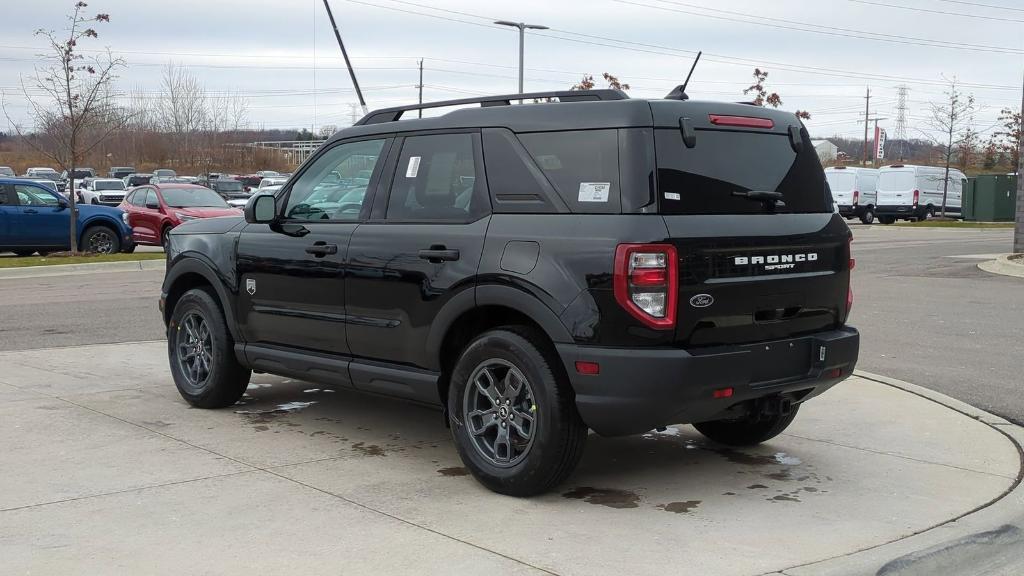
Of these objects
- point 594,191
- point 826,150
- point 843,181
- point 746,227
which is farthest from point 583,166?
point 826,150

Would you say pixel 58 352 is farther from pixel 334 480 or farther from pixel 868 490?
pixel 868 490

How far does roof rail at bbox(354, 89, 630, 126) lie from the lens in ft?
17.7

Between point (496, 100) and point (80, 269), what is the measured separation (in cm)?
1538

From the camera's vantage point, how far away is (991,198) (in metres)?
46.9

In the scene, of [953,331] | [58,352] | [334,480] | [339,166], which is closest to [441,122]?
[339,166]

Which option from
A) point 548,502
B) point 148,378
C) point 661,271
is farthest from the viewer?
point 148,378

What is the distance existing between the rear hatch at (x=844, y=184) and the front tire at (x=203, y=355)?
38689 millimetres

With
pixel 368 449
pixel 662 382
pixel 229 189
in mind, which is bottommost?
pixel 368 449

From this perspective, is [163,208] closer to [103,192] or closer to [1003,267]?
[1003,267]

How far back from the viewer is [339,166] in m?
6.61

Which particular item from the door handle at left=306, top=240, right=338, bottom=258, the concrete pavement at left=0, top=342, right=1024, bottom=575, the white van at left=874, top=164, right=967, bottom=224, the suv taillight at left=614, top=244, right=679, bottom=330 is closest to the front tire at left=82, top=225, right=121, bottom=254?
the concrete pavement at left=0, top=342, right=1024, bottom=575

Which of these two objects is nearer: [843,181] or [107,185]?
[843,181]

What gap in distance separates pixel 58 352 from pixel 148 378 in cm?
177

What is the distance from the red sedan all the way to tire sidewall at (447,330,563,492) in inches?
746
